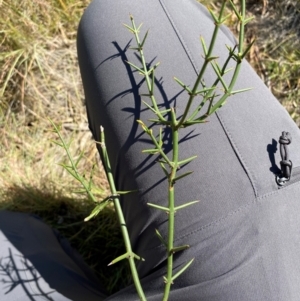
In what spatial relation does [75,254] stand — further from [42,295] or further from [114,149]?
[114,149]

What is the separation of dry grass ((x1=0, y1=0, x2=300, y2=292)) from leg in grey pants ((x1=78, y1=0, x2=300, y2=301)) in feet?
1.53

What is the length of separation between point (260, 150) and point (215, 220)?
13cm

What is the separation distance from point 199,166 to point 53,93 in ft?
2.52

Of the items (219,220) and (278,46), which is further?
(278,46)

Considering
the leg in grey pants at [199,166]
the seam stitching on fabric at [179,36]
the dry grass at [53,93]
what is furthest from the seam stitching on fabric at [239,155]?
the dry grass at [53,93]

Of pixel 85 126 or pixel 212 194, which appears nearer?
pixel 212 194

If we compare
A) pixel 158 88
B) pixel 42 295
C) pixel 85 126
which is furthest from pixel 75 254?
pixel 158 88

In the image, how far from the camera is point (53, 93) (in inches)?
52.6

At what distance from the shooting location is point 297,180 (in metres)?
0.67

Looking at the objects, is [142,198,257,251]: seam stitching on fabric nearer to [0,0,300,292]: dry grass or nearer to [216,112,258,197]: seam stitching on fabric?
[216,112,258,197]: seam stitching on fabric

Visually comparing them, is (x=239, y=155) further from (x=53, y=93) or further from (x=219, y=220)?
(x=53, y=93)

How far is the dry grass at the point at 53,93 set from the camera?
1242 mm

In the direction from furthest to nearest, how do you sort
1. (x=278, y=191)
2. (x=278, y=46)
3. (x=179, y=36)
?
(x=278, y=46)
(x=179, y=36)
(x=278, y=191)

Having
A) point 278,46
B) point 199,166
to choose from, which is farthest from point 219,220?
point 278,46
